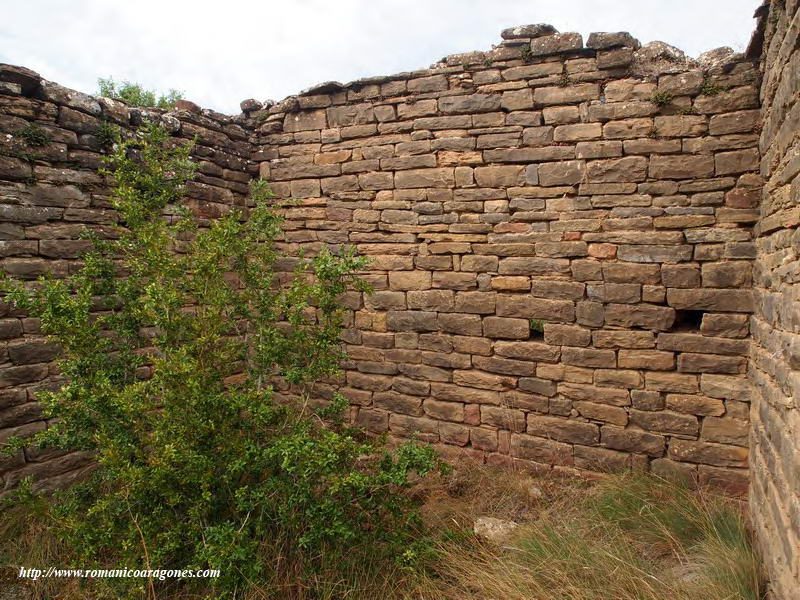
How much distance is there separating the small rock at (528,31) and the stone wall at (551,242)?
0.03m

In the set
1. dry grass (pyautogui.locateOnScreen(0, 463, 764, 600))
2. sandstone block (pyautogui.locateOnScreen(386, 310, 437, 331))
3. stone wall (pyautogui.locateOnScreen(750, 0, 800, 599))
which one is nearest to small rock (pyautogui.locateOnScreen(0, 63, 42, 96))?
dry grass (pyautogui.locateOnScreen(0, 463, 764, 600))

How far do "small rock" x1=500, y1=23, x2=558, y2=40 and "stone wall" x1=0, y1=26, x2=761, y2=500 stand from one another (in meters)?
0.01

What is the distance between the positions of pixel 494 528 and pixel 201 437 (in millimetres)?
2034

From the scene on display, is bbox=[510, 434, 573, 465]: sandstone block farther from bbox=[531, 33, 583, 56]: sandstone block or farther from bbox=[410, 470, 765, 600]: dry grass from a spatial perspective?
bbox=[531, 33, 583, 56]: sandstone block

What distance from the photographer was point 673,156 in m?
3.79

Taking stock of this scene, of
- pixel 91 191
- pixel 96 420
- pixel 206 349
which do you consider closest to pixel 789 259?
pixel 206 349

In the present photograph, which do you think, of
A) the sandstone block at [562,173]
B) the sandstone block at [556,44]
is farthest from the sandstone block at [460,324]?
the sandstone block at [556,44]

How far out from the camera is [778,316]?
8.71 feet

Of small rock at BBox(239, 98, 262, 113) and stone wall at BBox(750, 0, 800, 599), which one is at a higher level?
small rock at BBox(239, 98, 262, 113)

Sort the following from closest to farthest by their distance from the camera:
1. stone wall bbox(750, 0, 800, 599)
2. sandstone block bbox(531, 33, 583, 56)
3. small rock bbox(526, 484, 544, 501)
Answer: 1. stone wall bbox(750, 0, 800, 599)
2. small rock bbox(526, 484, 544, 501)
3. sandstone block bbox(531, 33, 583, 56)

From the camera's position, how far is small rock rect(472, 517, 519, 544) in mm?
3436

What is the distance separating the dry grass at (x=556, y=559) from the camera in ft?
8.75

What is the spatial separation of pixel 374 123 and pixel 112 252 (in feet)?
8.31

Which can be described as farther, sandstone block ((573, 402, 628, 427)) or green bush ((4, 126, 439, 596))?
sandstone block ((573, 402, 628, 427))
